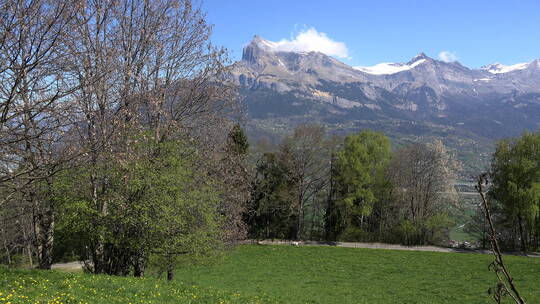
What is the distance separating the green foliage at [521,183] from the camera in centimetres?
3984

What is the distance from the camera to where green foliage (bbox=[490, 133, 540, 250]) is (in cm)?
3984

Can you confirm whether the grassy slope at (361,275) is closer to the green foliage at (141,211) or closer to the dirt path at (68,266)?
the green foliage at (141,211)

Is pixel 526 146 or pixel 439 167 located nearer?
pixel 526 146

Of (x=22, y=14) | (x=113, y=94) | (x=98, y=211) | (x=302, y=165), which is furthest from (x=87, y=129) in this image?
(x=302, y=165)

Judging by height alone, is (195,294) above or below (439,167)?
below

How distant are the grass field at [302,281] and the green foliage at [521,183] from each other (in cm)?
742

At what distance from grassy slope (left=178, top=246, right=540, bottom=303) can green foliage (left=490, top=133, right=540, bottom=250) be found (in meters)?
7.64

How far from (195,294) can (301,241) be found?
33590 millimetres

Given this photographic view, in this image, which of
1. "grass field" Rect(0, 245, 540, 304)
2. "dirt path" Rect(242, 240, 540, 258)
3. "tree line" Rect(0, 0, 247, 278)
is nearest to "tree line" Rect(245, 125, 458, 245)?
"dirt path" Rect(242, 240, 540, 258)

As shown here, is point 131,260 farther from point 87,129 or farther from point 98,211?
point 87,129

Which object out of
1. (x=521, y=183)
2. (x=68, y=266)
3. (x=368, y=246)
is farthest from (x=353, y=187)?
(x=68, y=266)

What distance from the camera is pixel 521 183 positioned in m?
41.1

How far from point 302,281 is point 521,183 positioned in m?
28.1

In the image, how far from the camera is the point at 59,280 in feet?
40.2
